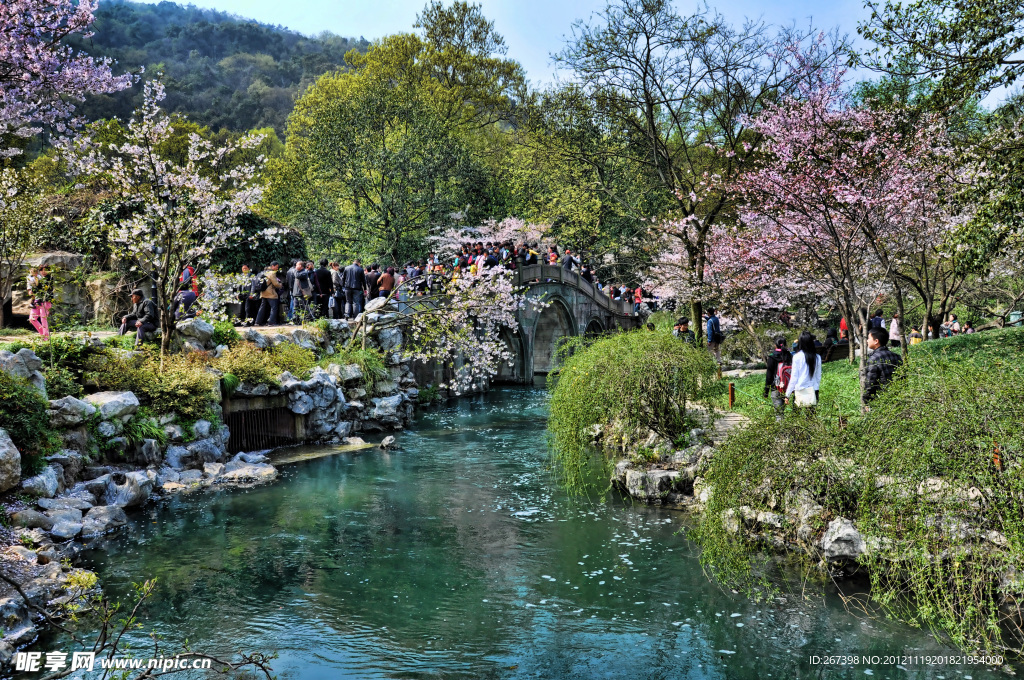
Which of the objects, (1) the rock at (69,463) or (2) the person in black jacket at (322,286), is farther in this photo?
(2) the person in black jacket at (322,286)

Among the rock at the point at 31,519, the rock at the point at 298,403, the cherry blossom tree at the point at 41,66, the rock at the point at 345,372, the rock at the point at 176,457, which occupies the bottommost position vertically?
the rock at the point at 31,519

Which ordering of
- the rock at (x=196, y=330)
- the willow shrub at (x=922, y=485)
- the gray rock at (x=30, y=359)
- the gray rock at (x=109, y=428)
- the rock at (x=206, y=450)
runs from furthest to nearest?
the rock at (x=196, y=330) < the rock at (x=206, y=450) < the gray rock at (x=109, y=428) < the gray rock at (x=30, y=359) < the willow shrub at (x=922, y=485)

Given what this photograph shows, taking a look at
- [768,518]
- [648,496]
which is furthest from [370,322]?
[768,518]

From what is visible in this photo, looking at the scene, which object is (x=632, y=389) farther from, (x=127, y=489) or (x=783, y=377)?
(x=127, y=489)

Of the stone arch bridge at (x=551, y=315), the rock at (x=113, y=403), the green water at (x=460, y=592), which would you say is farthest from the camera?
the stone arch bridge at (x=551, y=315)

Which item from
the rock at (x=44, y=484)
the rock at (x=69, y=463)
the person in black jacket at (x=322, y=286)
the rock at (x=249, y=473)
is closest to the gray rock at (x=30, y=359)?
the rock at (x=69, y=463)

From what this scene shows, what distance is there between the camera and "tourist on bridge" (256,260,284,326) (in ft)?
68.7

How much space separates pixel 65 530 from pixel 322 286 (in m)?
12.0

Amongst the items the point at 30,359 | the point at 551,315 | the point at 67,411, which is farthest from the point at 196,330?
the point at 551,315

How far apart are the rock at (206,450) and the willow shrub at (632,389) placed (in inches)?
275

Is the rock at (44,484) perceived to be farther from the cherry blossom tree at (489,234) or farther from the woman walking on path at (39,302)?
the cherry blossom tree at (489,234)

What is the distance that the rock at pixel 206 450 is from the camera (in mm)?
14484

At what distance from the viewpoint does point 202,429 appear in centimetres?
1483

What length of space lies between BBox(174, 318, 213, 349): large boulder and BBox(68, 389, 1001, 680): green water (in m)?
4.94
